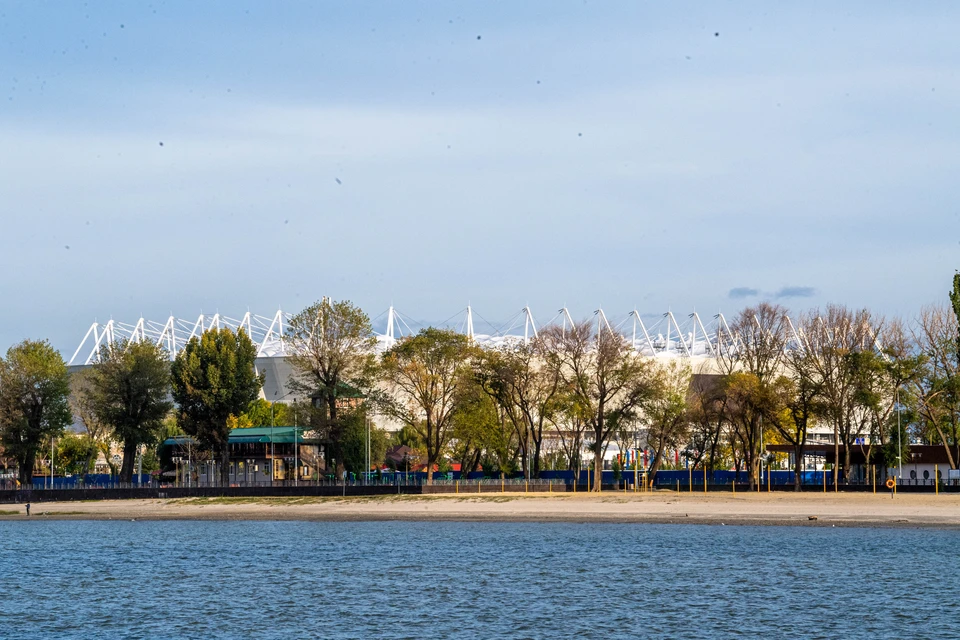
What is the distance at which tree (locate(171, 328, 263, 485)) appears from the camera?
9869cm

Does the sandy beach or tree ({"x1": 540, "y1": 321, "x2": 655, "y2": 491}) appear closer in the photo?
the sandy beach

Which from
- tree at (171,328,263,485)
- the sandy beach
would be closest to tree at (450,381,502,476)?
the sandy beach

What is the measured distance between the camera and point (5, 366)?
326ft

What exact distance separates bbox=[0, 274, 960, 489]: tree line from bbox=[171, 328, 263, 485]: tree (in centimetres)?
12

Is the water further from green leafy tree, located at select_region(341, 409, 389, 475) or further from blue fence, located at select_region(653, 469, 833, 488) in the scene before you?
blue fence, located at select_region(653, 469, 833, 488)

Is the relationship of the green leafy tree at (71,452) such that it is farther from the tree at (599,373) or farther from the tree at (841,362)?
the tree at (841,362)

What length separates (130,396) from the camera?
99.8 m

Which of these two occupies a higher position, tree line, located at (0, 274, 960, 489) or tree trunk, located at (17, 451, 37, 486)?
tree line, located at (0, 274, 960, 489)

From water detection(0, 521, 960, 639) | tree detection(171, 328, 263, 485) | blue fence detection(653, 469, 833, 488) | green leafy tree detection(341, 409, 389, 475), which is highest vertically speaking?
tree detection(171, 328, 263, 485)

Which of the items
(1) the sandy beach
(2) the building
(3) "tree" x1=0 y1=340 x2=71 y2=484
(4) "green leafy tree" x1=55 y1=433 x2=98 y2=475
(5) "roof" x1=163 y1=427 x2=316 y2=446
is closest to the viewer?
(1) the sandy beach

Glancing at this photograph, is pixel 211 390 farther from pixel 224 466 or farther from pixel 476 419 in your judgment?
pixel 476 419

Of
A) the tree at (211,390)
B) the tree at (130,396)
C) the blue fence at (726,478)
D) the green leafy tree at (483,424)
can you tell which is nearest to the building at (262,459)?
the tree at (211,390)

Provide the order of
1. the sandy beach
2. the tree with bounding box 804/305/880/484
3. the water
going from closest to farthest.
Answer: the water < the sandy beach < the tree with bounding box 804/305/880/484

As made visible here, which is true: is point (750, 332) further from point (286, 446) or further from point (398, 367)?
point (286, 446)
